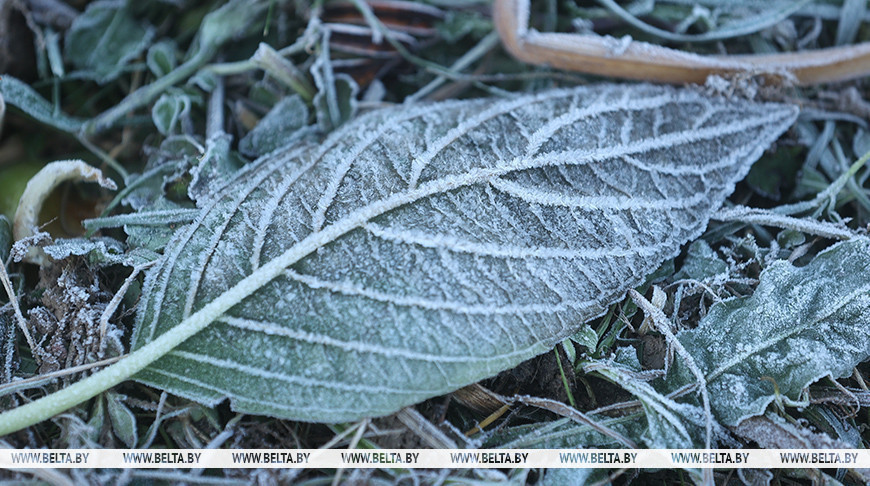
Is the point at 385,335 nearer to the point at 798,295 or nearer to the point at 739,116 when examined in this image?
the point at 798,295

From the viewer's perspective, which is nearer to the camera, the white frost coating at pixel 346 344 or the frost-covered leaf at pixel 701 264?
the white frost coating at pixel 346 344

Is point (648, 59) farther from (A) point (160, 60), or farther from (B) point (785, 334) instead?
(A) point (160, 60)

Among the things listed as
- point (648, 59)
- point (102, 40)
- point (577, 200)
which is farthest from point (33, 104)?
point (648, 59)

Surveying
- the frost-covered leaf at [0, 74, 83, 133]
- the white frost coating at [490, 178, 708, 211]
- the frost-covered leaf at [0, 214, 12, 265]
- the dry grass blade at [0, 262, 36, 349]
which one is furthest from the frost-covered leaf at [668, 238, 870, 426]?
the frost-covered leaf at [0, 74, 83, 133]

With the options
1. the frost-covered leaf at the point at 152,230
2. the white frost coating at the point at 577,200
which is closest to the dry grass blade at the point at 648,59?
the white frost coating at the point at 577,200

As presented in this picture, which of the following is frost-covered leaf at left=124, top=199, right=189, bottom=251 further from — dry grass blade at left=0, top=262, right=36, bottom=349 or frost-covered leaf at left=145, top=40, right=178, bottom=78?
frost-covered leaf at left=145, top=40, right=178, bottom=78

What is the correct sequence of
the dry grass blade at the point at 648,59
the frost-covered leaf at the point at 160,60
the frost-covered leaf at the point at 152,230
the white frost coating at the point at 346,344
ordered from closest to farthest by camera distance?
the white frost coating at the point at 346,344 < the frost-covered leaf at the point at 152,230 < the dry grass blade at the point at 648,59 < the frost-covered leaf at the point at 160,60

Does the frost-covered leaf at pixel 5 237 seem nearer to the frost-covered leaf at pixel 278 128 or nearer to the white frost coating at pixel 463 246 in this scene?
the frost-covered leaf at pixel 278 128

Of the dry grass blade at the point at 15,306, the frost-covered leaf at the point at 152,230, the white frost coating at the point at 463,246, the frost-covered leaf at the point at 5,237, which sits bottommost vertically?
the dry grass blade at the point at 15,306

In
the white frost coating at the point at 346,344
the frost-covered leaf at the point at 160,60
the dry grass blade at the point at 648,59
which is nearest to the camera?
the white frost coating at the point at 346,344
